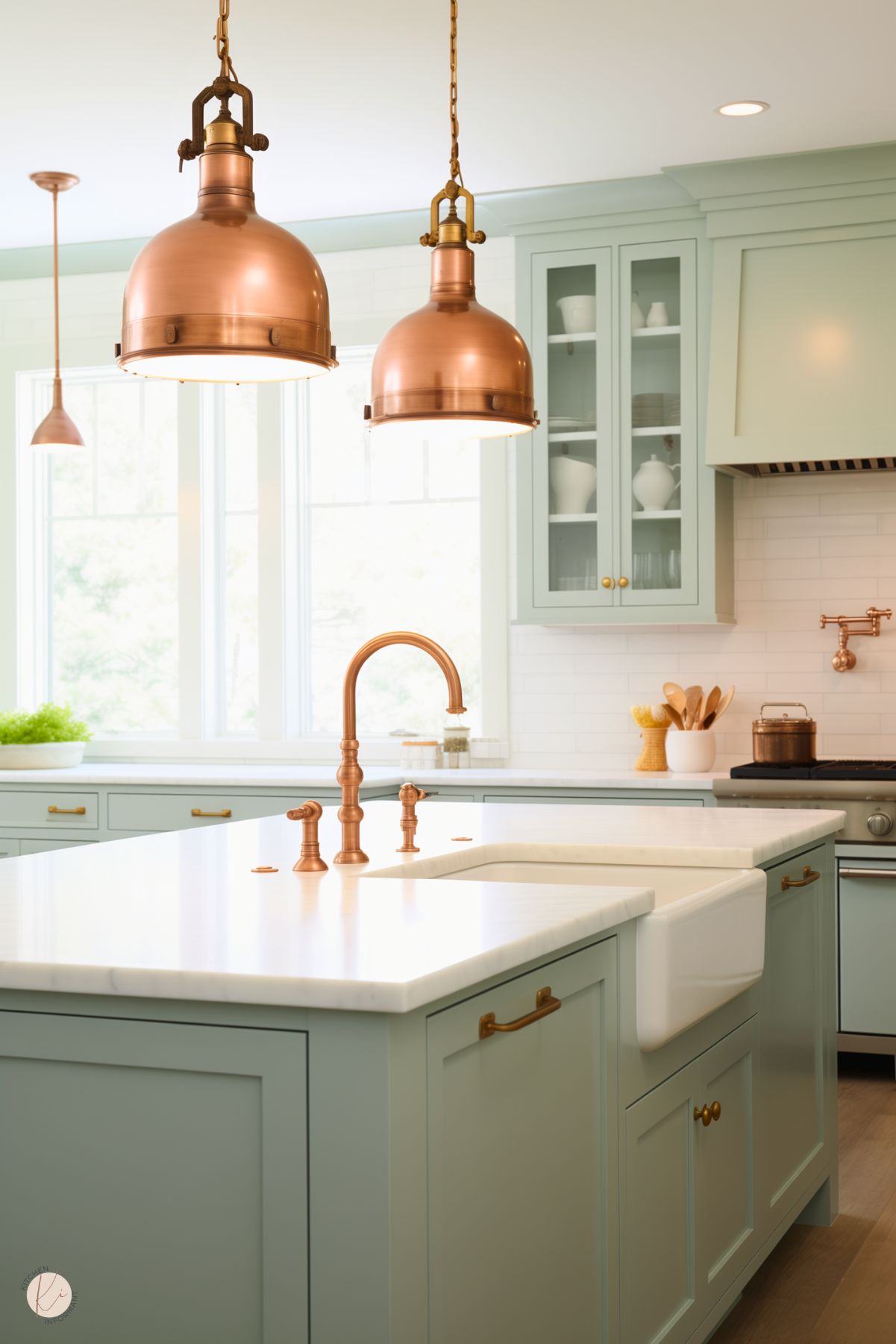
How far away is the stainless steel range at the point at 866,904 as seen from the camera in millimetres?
4551

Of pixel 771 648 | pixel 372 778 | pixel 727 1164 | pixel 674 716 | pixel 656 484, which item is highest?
pixel 656 484

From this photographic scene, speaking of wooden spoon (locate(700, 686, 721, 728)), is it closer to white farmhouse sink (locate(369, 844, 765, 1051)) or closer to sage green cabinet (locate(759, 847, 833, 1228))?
sage green cabinet (locate(759, 847, 833, 1228))

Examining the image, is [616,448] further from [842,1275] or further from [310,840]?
[310,840]

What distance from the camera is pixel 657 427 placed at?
5.25 metres

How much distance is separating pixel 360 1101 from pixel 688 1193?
1.17 meters

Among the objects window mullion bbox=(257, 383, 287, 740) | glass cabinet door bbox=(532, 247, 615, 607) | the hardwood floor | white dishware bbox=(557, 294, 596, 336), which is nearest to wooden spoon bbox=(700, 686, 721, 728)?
glass cabinet door bbox=(532, 247, 615, 607)

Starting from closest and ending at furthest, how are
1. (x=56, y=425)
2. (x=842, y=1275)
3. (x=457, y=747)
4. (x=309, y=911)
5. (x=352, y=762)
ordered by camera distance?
(x=309, y=911)
(x=352, y=762)
(x=842, y=1275)
(x=56, y=425)
(x=457, y=747)

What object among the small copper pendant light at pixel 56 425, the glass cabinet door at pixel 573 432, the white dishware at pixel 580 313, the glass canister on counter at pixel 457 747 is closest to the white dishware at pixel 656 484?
the glass cabinet door at pixel 573 432

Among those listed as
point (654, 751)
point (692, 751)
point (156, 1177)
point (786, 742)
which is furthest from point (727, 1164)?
point (654, 751)

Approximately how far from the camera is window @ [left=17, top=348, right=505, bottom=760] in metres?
6.00

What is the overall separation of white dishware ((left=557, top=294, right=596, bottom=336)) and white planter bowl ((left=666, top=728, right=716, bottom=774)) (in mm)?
1473

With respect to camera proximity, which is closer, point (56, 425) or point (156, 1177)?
point (156, 1177)

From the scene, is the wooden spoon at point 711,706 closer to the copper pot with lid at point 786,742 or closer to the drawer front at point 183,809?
the copper pot with lid at point 786,742

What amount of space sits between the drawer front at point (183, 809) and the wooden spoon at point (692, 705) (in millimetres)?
1377
